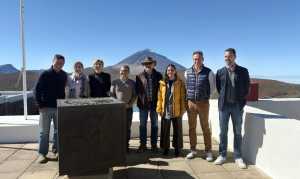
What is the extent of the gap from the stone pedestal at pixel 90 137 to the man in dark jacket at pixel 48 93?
3.34ft

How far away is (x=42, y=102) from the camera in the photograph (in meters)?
4.92

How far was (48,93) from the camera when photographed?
491 cm

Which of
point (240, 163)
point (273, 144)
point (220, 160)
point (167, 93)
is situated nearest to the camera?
point (273, 144)

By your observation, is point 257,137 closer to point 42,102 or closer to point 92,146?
point 92,146

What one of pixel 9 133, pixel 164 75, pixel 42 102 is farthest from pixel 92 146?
pixel 9 133

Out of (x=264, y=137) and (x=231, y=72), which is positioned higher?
(x=231, y=72)

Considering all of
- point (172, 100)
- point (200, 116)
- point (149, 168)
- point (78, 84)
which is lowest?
point (149, 168)

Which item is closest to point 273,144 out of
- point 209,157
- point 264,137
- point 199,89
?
point 264,137

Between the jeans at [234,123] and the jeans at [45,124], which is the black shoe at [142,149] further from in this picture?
the jeans at [45,124]

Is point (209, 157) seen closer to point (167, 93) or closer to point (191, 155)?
point (191, 155)

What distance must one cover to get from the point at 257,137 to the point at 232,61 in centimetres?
105

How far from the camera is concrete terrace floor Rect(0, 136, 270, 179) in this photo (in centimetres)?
439

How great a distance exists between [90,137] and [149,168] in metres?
1.15

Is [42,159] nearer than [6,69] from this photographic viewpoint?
Yes
